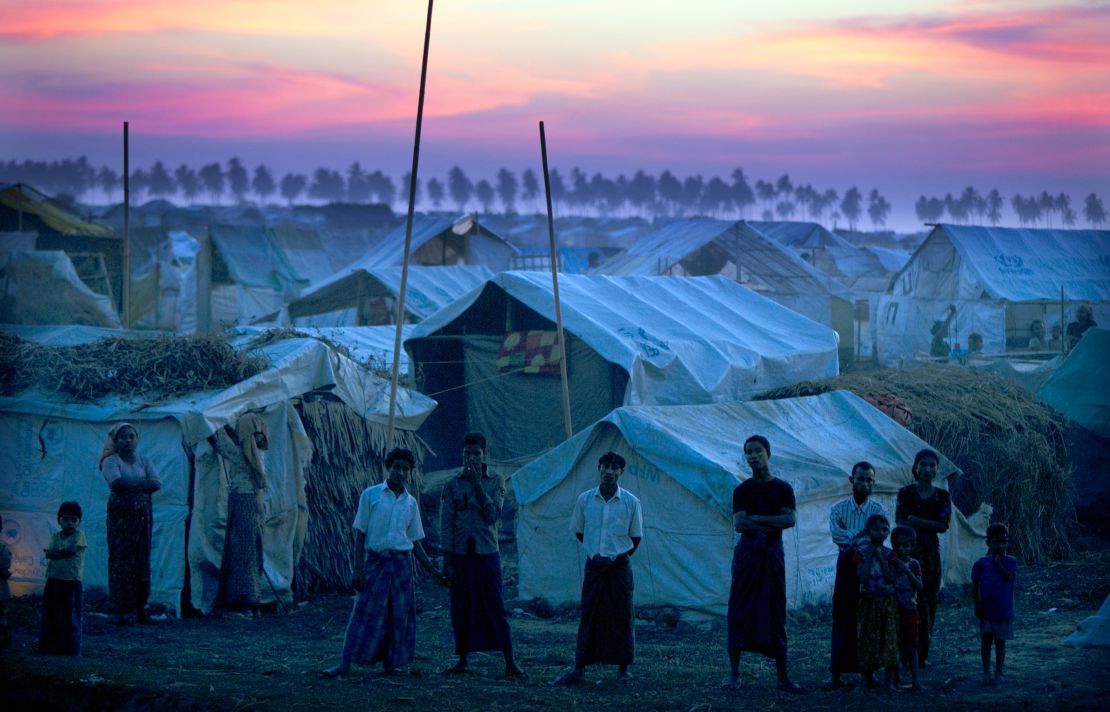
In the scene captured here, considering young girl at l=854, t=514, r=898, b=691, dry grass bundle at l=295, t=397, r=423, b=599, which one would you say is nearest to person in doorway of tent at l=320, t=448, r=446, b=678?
young girl at l=854, t=514, r=898, b=691

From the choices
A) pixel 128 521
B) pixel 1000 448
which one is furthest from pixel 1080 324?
pixel 128 521

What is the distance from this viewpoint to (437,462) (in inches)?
669

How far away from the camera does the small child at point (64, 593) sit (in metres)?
8.20

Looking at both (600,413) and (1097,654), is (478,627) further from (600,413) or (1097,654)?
(600,413)

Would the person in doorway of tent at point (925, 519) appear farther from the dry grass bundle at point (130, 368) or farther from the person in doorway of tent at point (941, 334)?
the person in doorway of tent at point (941, 334)

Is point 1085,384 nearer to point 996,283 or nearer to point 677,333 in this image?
point 677,333

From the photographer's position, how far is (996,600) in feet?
24.1

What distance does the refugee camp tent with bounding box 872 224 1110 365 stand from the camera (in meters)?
31.7

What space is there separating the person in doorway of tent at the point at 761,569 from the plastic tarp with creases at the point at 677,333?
7.44 m

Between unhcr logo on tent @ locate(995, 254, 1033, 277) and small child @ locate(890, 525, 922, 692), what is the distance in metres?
27.1

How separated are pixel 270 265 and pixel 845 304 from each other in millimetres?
17720

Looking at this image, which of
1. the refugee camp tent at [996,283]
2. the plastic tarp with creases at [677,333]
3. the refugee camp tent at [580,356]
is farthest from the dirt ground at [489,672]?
the refugee camp tent at [996,283]

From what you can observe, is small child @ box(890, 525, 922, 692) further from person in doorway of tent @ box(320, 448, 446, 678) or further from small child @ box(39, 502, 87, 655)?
small child @ box(39, 502, 87, 655)

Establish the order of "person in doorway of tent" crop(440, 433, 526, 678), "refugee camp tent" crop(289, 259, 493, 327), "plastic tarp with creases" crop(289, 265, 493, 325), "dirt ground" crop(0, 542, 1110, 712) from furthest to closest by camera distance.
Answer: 1. "refugee camp tent" crop(289, 259, 493, 327)
2. "plastic tarp with creases" crop(289, 265, 493, 325)
3. "person in doorway of tent" crop(440, 433, 526, 678)
4. "dirt ground" crop(0, 542, 1110, 712)
